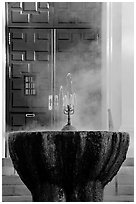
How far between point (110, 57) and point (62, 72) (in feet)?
1.91

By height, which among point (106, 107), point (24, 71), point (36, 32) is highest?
point (36, 32)

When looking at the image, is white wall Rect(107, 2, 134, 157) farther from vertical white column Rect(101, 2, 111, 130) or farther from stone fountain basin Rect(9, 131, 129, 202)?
stone fountain basin Rect(9, 131, 129, 202)

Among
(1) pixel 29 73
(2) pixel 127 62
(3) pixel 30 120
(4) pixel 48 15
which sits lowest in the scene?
(3) pixel 30 120

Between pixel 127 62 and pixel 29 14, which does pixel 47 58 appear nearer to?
pixel 29 14

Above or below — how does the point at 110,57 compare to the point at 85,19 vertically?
below

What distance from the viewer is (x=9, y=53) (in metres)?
6.73

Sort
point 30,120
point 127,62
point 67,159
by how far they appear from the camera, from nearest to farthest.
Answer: point 67,159
point 127,62
point 30,120

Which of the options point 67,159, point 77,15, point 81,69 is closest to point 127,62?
point 81,69

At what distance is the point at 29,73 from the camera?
6723mm

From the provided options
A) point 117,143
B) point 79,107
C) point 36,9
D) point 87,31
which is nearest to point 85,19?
point 87,31

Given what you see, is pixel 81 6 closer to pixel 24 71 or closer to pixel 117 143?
pixel 24 71

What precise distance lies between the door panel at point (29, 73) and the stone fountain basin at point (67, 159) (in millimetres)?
4384

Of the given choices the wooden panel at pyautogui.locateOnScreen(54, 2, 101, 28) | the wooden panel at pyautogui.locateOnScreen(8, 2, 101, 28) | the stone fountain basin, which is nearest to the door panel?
the wooden panel at pyautogui.locateOnScreen(8, 2, 101, 28)

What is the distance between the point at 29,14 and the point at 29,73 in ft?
2.27
